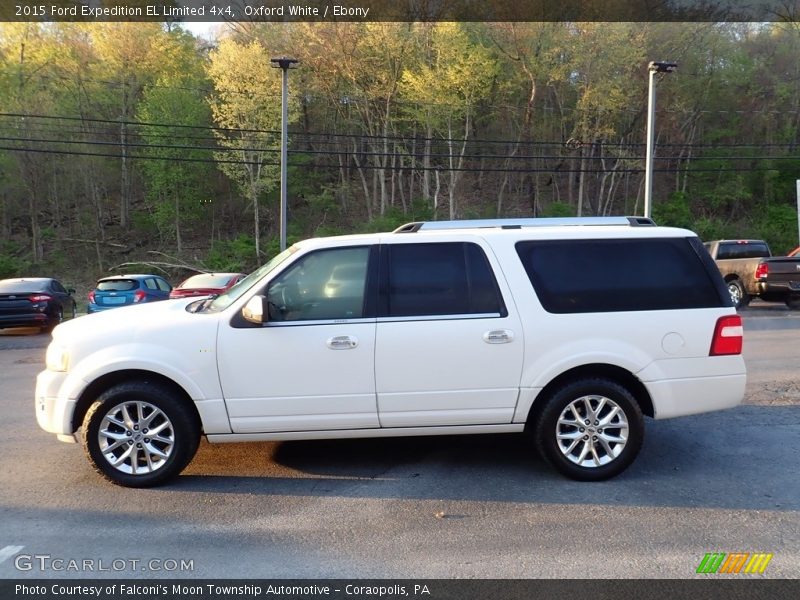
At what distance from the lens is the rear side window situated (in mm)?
4789

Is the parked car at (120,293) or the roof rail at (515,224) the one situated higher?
the roof rail at (515,224)

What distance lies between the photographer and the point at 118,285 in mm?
16078

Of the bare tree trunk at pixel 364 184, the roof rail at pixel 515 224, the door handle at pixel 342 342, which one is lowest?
the door handle at pixel 342 342

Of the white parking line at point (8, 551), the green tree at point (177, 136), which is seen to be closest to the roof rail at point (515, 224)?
the white parking line at point (8, 551)

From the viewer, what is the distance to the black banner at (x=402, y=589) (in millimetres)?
3207

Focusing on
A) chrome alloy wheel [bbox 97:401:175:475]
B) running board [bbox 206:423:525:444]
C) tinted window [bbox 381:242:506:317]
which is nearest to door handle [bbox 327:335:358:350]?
tinted window [bbox 381:242:506:317]

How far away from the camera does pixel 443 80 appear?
116ft

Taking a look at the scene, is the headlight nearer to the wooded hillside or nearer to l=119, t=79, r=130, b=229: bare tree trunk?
the wooded hillside

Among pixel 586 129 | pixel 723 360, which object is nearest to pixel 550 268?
pixel 723 360

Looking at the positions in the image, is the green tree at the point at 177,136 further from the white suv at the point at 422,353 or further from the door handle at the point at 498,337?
the door handle at the point at 498,337

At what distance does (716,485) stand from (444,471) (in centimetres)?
203

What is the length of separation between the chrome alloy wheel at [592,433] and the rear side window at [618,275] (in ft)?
2.39

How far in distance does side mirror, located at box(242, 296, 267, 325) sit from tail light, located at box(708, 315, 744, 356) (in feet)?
11.1

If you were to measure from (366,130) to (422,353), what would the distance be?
38020mm
